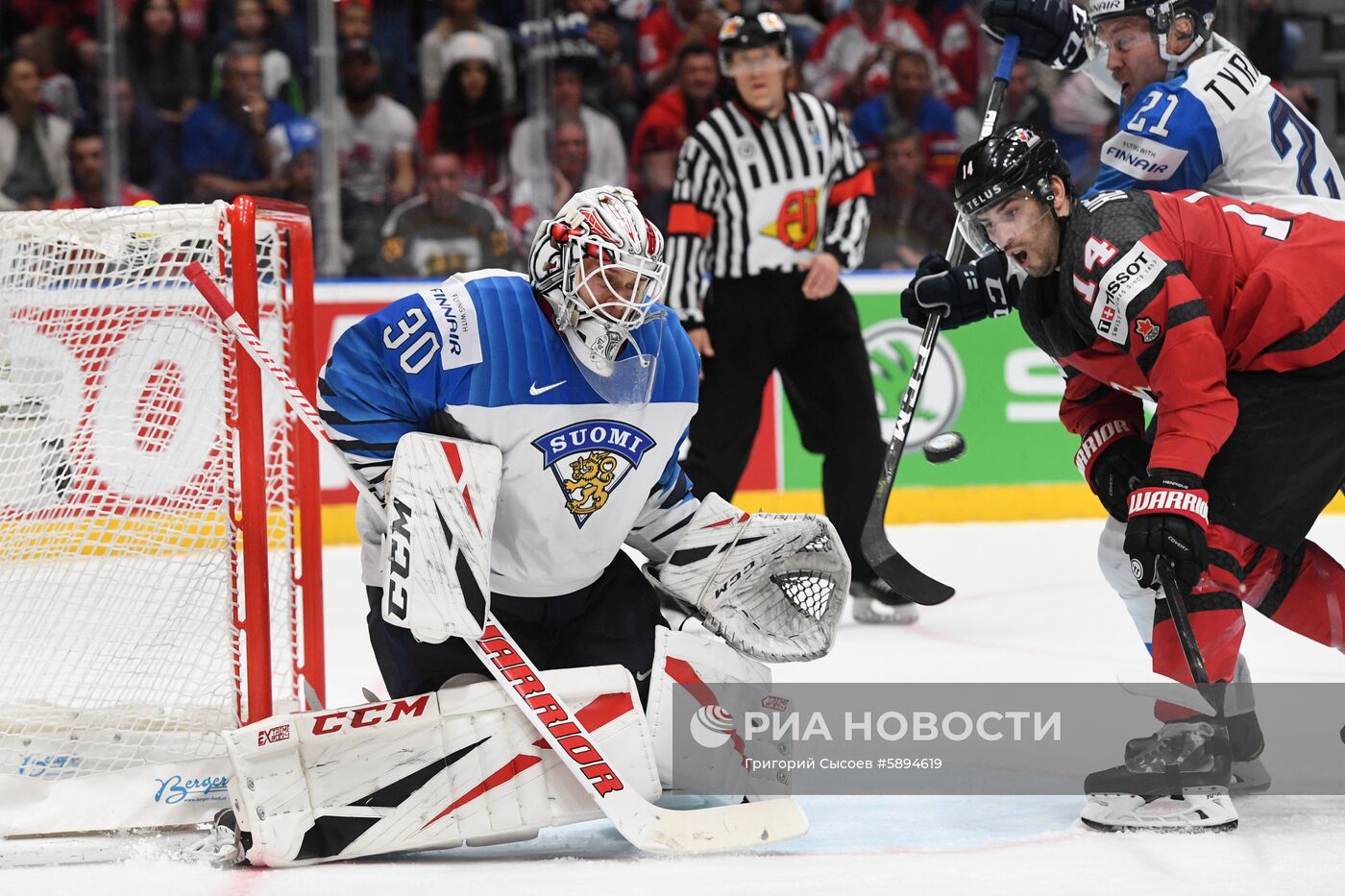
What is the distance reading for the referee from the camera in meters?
3.96

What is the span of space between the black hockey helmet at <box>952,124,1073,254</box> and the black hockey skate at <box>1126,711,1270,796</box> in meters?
0.81

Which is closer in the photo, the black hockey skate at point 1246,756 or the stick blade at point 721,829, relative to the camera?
the stick blade at point 721,829

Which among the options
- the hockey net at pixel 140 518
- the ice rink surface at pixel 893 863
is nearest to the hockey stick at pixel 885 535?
the ice rink surface at pixel 893 863

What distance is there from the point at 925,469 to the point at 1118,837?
3197 millimetres

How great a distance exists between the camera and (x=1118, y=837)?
7.26 ft

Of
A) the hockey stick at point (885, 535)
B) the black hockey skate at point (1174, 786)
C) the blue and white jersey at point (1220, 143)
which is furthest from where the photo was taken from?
the hockey stick at point (885, 535)

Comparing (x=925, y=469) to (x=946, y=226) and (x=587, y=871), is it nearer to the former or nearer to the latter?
(x=946, y=226)

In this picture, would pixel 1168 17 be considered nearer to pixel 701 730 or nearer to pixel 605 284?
pixel 605 284

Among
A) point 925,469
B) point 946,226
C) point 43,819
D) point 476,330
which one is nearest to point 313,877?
point 43,819

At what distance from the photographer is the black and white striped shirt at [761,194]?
4.05 metres

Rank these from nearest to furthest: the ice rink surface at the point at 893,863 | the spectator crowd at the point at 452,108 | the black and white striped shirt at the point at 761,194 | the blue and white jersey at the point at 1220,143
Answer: the ice rink surface at the point at 893,863 < the blue and white jersey at the point at 1220,143 < the black and white striped shirt at the point at 761,194 < the spectator crowd at the point at 452,108

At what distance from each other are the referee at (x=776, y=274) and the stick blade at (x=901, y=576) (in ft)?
3.90

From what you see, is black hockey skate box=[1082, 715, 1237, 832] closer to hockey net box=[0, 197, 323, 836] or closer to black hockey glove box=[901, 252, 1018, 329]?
black hockey glove box=[901, 252, 1018, 329]

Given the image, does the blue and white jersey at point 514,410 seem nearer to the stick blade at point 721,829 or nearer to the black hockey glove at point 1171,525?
the stick blade at point 721,829
